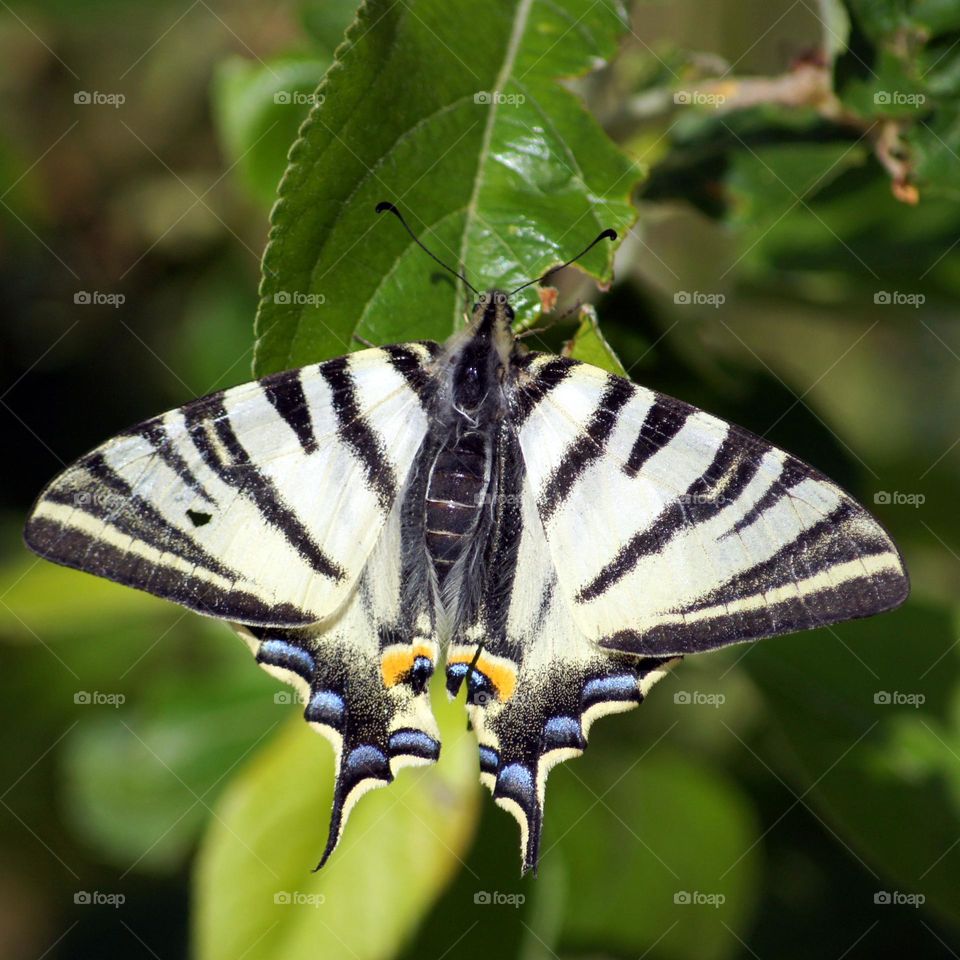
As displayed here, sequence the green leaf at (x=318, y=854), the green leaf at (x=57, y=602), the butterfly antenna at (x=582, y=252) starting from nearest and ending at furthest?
the butterfly antenna at (x=582, y=252) → the green leaf at (x=318, y=854) → the green leaf at (x=57, y=602)

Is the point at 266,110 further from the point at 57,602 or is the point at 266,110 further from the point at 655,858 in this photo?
the point at 655,858

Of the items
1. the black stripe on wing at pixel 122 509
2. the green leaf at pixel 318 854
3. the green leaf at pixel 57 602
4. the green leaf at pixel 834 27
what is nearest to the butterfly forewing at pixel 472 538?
the black stripe on wing at pixel 122 509

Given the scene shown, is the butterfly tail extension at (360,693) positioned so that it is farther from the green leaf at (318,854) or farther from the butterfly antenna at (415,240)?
the butterfly antenna at (415,240)

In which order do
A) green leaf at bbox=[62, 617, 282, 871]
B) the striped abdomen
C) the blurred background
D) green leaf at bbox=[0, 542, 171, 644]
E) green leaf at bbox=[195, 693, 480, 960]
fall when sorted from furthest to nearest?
1. green leaf at bbox=[62, 617, 282, 871]
2. green leaf at bbox=[0, 542, 171, 644]
3. the blurred background
4. green leaf at bbox=[195, 693, 480, 960]
5. the striped abdomen

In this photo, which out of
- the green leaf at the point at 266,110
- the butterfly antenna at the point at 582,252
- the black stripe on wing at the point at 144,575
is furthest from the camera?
the green leaf at the point at 266,110

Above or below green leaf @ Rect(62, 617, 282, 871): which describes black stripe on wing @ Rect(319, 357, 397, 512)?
above

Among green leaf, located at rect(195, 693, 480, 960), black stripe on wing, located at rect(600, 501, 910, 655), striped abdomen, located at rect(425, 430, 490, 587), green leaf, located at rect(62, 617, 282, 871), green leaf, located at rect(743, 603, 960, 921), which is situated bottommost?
green leaf, located at rect(743, 603, 960, 921)

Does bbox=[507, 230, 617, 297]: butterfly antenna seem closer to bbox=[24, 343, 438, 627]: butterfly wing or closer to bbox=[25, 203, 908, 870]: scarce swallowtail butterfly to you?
bbox=[25, 203, 908, 870]: scarce swallowtail butterfly

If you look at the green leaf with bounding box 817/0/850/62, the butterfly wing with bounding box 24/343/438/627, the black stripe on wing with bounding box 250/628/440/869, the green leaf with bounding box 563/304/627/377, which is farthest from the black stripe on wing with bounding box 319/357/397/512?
the green leaf with bounding box 817/0/850/62
